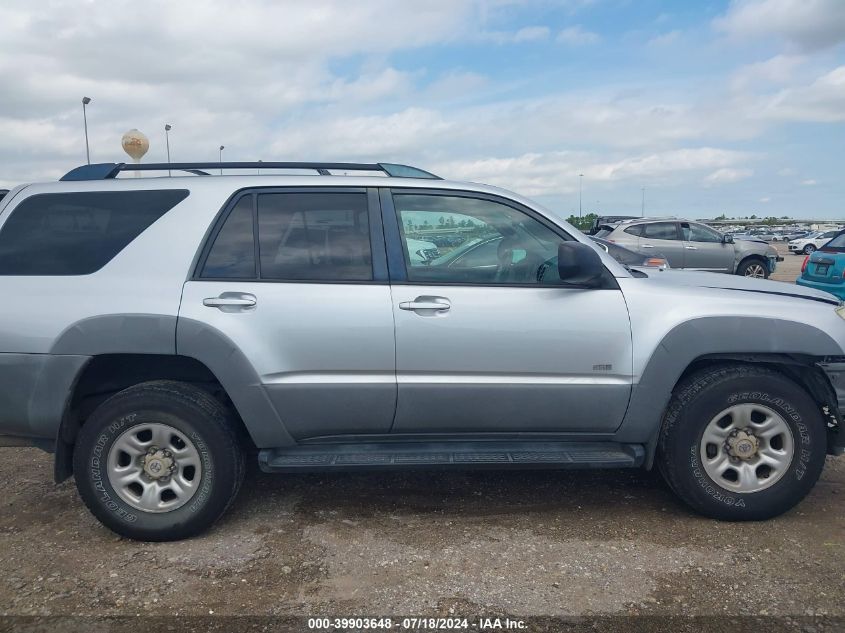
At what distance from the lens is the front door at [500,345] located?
11.6 ft

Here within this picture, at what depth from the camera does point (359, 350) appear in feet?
11.5

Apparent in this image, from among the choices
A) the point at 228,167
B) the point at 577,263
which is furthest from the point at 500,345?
the point at 228,167

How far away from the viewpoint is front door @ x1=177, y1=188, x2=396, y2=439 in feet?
11.5

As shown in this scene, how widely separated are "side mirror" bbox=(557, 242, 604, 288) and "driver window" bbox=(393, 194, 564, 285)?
6.2 inches

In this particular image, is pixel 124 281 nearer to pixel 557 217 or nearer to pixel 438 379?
pixel 438 379

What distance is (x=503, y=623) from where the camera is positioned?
2832 millimetres

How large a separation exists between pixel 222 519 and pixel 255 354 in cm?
103

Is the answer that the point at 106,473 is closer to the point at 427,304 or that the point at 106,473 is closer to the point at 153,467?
the point at 153,467

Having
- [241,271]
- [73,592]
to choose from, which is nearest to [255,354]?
[241,271]

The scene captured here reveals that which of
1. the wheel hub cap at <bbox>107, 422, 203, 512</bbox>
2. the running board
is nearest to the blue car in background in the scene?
the running board

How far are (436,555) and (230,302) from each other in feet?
5.28

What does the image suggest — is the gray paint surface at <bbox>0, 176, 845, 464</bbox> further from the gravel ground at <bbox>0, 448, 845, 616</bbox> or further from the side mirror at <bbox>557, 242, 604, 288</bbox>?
the gravel ground at <bbox>0, 448, 845, 616</bbox>

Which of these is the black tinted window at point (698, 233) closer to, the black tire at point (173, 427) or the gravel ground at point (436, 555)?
the gravel ground at point (436, 555)

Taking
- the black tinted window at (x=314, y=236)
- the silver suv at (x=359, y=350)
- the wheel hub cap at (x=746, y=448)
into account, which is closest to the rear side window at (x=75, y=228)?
the silver suv at (x=359, y=350)
